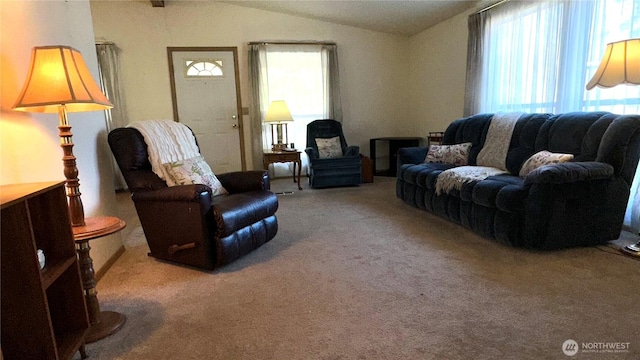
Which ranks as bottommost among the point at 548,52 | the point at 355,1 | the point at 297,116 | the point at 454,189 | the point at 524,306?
the point at 524,306

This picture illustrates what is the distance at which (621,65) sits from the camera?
2.33 m

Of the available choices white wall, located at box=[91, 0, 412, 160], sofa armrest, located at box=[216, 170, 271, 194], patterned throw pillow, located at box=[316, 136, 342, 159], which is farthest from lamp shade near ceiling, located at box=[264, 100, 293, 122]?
sofa armrest, located at box=[216, 170, 271, 194]

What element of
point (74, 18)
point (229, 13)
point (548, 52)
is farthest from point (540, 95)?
point (229, 13)

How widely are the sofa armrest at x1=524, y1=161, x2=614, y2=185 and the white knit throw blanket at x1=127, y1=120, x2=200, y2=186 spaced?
2500 millimetres

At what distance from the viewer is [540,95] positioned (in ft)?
11.6

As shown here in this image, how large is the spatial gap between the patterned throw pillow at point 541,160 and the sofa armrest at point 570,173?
9.3 inches

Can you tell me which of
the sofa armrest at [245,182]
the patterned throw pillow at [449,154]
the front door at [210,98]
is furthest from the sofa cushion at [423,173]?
the front door at [210,98]

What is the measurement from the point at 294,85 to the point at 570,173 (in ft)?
13.9

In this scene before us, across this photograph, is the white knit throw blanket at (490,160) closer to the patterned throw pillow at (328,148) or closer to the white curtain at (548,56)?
the white curtain at (548,56)

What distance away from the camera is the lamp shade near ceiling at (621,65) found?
90.1 inches

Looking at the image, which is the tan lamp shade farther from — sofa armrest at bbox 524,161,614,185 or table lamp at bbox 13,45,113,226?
sofa armrest at bbox 524,161,614,185

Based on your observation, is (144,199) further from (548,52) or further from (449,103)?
(449,103)

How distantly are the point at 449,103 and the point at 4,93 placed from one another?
15.8 feet

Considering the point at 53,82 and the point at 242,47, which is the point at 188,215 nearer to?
the point at 53,82
